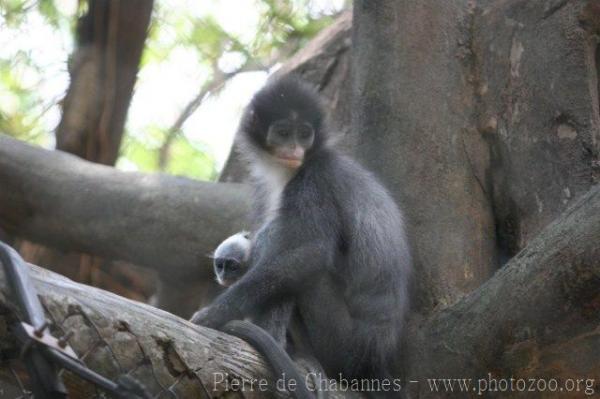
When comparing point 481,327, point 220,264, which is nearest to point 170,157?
point 220,264

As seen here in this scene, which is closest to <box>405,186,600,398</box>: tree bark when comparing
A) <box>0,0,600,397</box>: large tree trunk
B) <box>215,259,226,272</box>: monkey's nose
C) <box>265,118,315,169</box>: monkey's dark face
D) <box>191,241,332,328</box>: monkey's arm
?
<box>0,0,600,397</box>: large tree trunk

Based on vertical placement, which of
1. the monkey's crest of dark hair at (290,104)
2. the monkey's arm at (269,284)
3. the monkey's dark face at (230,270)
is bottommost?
the monkey's dark face at (230,270)

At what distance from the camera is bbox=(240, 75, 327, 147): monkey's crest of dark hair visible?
5.43 metres

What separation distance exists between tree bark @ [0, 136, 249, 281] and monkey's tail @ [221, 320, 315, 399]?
2.90 metres

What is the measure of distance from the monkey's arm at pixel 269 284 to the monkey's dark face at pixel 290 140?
709mm

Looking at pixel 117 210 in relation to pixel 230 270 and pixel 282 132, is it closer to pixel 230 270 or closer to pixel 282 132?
pixel 230 270

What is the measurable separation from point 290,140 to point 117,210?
7.17 ft

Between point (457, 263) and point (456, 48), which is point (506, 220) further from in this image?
point (456, 48)

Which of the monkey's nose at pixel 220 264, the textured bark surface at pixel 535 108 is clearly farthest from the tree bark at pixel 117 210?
the textured bark surface at pixel 535 108

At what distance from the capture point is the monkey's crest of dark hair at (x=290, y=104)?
5.43 meters

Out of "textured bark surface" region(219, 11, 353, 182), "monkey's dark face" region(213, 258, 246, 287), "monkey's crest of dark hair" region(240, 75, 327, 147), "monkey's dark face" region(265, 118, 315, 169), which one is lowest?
"monkey's dark face" region(213, 258, 246, 287)

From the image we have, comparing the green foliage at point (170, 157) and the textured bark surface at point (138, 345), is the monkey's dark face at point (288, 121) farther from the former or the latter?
the green foliage at point (170, 157)

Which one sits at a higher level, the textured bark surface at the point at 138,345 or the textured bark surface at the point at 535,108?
the textured bark surface at the point at 535,108

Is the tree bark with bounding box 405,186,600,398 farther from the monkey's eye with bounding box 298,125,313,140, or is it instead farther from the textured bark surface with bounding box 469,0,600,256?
the monkey's eye with bounding box 298,125,313,140
